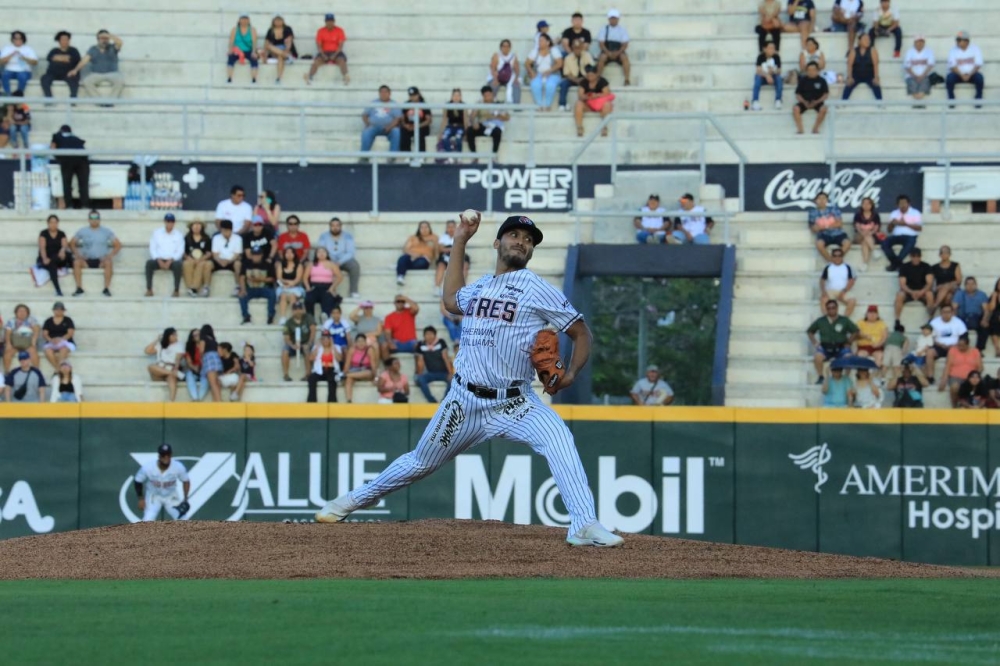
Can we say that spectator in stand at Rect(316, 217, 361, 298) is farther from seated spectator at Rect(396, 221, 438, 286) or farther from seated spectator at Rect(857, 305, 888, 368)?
seated spectator at Rect(857, 305, 888, 368)

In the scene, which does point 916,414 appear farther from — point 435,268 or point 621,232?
point 435,268

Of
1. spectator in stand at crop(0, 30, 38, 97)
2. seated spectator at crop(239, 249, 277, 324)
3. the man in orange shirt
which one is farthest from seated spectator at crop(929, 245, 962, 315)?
spectator in stand at crop(0, 30, 38, 97)

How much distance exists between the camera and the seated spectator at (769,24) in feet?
86.3

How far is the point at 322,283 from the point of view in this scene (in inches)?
865

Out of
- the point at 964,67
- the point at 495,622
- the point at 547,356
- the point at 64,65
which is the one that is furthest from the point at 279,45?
the point at 495,622

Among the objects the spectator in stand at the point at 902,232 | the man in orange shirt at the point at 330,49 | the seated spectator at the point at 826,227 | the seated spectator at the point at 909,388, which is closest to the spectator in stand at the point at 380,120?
the man in orange shirt at the point at 330,49

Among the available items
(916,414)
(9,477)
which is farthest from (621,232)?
(9,477)

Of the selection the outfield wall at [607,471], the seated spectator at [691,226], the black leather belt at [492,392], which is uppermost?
the seated spectator at [691,226]

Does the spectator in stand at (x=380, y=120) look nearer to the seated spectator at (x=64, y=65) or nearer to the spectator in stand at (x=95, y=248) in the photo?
the spectator in stand at (x=95, y=248)

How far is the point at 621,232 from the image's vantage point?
2281 centimetres

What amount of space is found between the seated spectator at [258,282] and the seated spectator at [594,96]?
587 centimetres

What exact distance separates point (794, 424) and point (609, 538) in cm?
838

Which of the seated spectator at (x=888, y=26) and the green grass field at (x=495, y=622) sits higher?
the seated spectator at (x=888, y=26)

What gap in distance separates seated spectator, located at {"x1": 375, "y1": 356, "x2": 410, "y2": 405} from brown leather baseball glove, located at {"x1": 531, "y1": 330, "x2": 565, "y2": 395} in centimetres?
994
